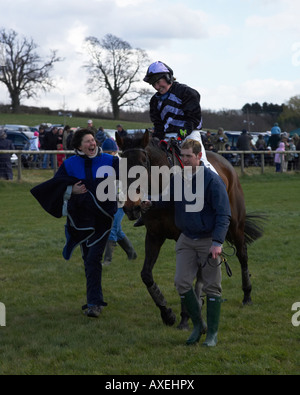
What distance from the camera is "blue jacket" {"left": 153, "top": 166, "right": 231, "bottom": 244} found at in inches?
187

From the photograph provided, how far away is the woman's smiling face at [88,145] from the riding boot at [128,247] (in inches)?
102

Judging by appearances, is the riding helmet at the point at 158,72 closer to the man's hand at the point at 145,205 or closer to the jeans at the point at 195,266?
the man's hand at the point at 145,205

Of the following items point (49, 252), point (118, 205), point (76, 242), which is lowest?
point (49, 252)

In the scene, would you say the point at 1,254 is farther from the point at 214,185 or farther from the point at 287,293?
the point at 214,185

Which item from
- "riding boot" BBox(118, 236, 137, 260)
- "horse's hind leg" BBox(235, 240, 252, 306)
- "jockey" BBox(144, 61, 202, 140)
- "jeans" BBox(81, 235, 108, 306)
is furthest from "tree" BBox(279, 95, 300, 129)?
"jeans" BBox(81, 235, 108, 306)

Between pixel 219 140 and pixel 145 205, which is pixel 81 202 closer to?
pixel 145 205

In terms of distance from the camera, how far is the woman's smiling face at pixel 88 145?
595 centimetres

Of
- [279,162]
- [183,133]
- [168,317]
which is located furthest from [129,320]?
[279,162]

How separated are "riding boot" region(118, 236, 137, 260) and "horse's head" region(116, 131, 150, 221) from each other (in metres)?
3.19

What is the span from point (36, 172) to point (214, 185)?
13381 millimetres

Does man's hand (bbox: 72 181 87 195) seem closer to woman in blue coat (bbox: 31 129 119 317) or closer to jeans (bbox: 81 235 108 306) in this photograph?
woman in blue coat (bbox: 31 129 119 317)

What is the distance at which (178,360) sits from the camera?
455 cm
